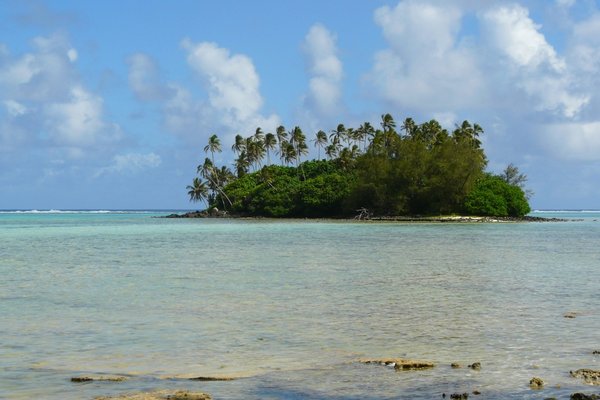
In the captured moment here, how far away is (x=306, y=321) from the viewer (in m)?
14.9

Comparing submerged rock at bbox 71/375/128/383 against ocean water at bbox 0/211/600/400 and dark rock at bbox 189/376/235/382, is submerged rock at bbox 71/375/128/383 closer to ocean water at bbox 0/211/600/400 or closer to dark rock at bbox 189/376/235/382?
ocean water at bbox 0/211/600/400

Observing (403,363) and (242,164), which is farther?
(242,164)

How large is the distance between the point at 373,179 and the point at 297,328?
299 feet

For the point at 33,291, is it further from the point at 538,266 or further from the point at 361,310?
the point at 538,266

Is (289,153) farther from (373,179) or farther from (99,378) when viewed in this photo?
(99,378)

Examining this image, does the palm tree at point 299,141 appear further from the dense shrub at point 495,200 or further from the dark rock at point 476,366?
the dark rock at point 476,366

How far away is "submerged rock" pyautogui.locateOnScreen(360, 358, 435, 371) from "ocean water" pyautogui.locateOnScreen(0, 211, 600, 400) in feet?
0.64

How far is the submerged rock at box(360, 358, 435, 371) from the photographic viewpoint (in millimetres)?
10358

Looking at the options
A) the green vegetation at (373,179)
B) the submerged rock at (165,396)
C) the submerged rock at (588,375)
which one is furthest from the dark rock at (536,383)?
the green vegetation at (373,179)

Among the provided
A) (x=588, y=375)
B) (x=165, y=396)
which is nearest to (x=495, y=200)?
(x=588, y=375)

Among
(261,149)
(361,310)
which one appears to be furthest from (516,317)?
(261,149)

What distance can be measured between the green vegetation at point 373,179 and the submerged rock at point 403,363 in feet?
294

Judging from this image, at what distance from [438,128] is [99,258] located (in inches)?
3853

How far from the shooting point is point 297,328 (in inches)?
554
